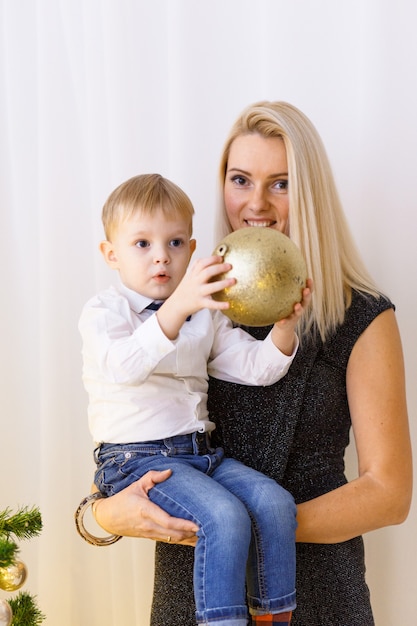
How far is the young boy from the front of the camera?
1.37m

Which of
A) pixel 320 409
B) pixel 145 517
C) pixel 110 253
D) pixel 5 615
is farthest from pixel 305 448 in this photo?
pixel 5 615

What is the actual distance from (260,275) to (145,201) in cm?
42

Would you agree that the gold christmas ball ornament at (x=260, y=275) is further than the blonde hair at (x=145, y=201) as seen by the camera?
No

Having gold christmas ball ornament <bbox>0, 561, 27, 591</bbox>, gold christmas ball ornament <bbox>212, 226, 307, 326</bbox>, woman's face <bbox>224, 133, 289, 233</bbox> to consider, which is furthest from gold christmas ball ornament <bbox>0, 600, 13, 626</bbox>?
woman's face <bbox>224, 133, 289, 233</bbox>

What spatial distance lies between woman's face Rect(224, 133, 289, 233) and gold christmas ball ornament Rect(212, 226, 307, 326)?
56 centimetres

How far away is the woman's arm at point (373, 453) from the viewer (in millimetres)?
1668

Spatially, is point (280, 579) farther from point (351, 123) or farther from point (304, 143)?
point (351, 123)

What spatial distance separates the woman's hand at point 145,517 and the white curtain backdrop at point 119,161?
0.80m

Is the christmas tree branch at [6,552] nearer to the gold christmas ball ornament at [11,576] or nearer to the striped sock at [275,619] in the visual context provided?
the gold christmas ball ornament at [11,576]

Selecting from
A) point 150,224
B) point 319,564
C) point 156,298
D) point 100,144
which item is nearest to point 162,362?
point 156,298

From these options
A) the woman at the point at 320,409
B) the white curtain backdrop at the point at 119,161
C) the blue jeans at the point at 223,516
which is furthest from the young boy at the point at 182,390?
the white curtain backdrop at the point at 119,161

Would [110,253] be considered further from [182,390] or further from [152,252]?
[182,390]

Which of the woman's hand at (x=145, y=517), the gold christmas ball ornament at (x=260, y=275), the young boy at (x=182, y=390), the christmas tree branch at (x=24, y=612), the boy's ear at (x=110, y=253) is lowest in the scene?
the christmas tree branch at (x=24, y=612)

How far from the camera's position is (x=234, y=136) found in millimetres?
1955
